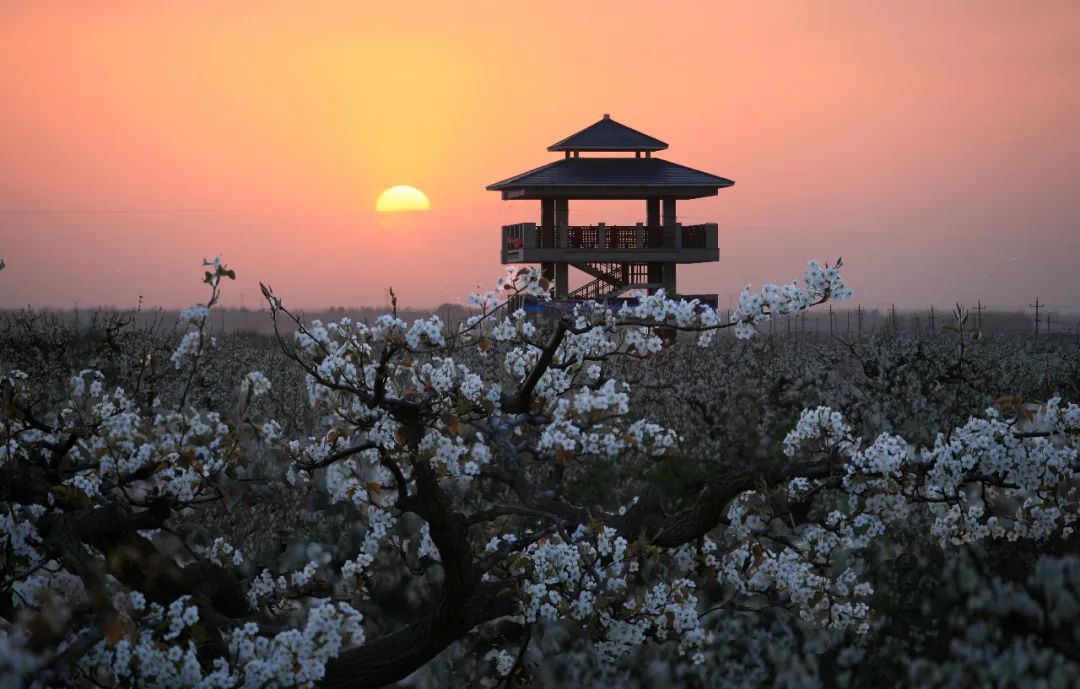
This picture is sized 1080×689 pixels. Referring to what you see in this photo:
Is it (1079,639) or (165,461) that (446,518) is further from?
(1079,639)

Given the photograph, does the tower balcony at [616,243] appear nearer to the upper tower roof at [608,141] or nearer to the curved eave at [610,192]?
the curved eave at [610,192]

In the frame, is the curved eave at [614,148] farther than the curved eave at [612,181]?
Yes

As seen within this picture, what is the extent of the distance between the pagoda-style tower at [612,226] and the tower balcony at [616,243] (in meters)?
0.03

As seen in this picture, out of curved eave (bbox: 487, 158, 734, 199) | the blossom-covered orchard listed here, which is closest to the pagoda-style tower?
curved eave (bbox: 487, 158, 734, 199)

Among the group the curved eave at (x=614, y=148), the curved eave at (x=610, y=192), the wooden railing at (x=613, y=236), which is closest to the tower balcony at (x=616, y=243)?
the wooden railing at (x=613, y=236)

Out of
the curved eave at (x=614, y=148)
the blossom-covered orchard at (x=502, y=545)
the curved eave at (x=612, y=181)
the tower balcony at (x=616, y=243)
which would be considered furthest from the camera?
the curved eave at (x=614, y=148)

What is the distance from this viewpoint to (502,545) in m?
7.70

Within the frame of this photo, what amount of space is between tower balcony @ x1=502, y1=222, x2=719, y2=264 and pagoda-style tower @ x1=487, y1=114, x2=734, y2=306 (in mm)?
30

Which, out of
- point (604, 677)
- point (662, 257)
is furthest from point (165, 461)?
point (662, 257)

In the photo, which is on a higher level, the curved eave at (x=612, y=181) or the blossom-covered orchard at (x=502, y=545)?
the curved eave at (x=612, y=181)

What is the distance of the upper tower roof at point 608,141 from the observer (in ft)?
117

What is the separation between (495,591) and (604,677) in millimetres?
1029

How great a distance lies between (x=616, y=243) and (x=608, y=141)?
10.8ft

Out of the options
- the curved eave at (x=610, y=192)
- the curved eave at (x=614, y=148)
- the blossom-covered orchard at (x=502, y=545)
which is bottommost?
the blossom-covered orchard at (x=502, y=545)
